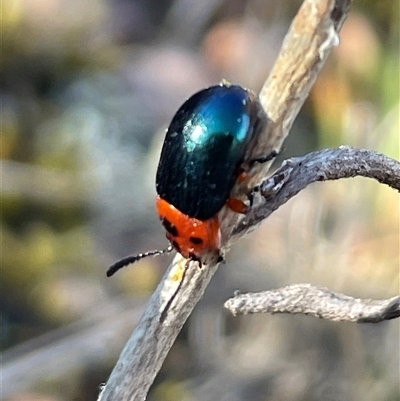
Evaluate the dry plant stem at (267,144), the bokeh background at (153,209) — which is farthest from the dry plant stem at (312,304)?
the bokeh background at (153,209)

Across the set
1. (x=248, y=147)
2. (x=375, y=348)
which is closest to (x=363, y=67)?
(x=375, y=348)

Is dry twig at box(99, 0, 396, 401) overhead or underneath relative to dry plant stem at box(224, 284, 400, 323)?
overhead

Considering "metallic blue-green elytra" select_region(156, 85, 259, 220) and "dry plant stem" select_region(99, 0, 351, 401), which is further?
"metallic blue-green elytra" select_region(156, 85, 259, 220)

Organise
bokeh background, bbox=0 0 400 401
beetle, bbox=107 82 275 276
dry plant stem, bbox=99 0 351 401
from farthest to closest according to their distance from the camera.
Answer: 1. bokeh background, bbox=0 0 400 401
2. beetle, bbox=107 82 275 276
3. dry plant stem, bbox=99 0 351 401

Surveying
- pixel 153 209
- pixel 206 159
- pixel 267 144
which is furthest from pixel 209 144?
pixel 153 209

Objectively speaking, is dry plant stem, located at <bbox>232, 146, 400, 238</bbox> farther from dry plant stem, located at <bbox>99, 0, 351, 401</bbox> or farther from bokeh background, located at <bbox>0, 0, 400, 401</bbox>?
bokeh background, located at <bbox>0, 0, 400, 401</bbox>

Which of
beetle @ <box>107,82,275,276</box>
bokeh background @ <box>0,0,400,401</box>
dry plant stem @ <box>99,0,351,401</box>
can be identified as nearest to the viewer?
dry plant stem @ <box>99,0,351,401</box>

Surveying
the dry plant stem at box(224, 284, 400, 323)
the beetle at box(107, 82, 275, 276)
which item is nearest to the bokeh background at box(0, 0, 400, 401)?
the beetle at box(107, 82, 275, 276)
